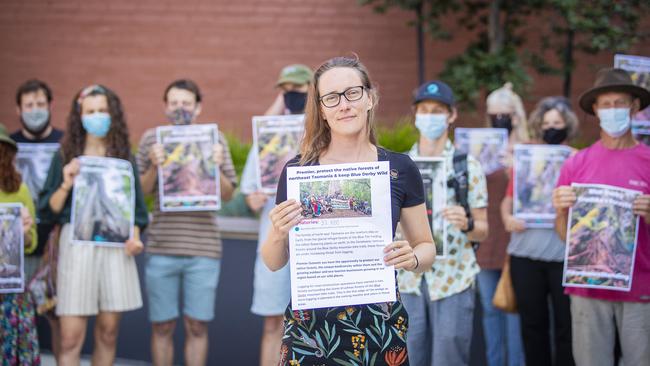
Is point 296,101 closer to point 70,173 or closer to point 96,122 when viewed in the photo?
point 96,122

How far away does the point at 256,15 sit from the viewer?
32.6 ft

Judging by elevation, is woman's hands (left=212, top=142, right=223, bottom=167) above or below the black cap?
below

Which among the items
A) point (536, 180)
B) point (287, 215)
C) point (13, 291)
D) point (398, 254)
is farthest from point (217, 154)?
point (398, 254)

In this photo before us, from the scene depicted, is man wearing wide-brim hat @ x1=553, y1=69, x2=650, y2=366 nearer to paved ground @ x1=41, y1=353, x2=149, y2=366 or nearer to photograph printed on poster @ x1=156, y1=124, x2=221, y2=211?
photograph printed on poster @ x1=156, y1=124, x2=221, y2=211

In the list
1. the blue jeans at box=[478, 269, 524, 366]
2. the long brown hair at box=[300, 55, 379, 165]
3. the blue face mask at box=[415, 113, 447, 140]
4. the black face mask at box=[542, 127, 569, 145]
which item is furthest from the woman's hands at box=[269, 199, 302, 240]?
the blue jeans at box=[478, 269, 524, 366]

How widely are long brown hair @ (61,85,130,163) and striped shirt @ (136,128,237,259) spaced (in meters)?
0.38

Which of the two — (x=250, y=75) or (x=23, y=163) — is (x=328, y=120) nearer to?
(x=23, y=163)

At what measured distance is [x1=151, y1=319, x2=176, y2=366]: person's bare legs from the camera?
6000 mm

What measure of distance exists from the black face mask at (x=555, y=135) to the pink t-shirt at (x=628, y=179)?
108cm

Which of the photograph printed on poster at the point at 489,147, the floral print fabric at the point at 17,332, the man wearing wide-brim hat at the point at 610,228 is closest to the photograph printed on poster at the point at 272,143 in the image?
the photograph printed on poster at the point at 489,147

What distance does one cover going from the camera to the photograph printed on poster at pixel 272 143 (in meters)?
5.95

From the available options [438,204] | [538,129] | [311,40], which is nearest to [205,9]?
[311,40]

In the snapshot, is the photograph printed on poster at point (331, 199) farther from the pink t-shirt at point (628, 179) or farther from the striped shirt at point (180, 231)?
the striped shirt at point (180, 231)

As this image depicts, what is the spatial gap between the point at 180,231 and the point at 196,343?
83 centimetres
